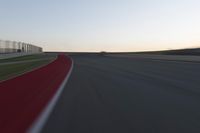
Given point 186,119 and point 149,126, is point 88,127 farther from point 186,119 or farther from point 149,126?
point 186,119

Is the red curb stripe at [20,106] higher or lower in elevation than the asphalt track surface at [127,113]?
lower

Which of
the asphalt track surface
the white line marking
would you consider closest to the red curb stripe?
the white line marking

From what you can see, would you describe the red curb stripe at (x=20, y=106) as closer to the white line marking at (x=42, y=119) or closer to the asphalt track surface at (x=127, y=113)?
the white line marking at (x=42, y=119)

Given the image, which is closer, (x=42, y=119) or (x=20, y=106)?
(x=42, y=119)

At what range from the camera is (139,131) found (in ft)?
24.3

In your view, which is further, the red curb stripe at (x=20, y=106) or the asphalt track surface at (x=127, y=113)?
the red curb stripe at (x=20, y=106)

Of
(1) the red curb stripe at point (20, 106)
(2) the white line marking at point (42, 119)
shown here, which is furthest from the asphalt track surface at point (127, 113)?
(1) the red curb stripe at point (20, 106)

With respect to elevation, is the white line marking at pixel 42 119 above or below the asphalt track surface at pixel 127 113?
below

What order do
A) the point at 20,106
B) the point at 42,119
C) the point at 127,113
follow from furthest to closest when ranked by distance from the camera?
the point at 20,106 < the point at 127,113 < the point at 42,119

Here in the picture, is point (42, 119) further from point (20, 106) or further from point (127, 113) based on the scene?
point (20, 106)

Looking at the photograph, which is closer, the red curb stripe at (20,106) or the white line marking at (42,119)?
the white line marking at (42,119)

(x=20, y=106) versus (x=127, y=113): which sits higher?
(x=127, y=113)

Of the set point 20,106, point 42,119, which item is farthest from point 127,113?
point 20,106

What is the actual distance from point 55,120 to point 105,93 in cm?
513
